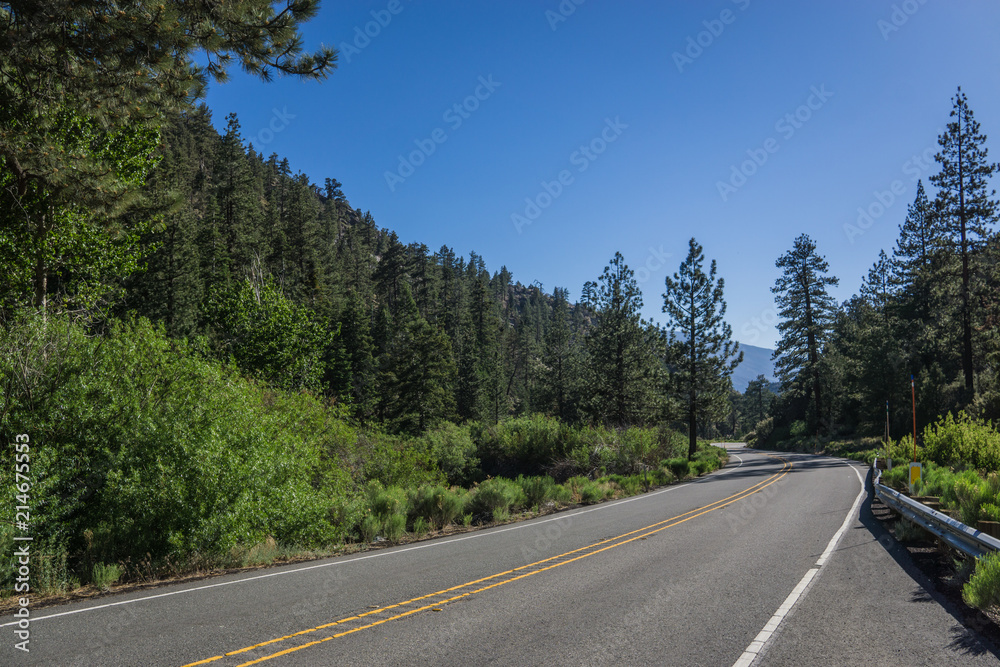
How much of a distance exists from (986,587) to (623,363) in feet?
99.9

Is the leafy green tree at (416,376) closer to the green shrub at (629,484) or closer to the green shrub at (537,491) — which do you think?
the green shrub at (629,484)

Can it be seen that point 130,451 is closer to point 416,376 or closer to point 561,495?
point 561,495

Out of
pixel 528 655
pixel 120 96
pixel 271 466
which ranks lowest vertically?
pixel 528 655

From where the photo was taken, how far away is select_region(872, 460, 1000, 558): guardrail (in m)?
6.39

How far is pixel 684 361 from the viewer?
36.2 meters

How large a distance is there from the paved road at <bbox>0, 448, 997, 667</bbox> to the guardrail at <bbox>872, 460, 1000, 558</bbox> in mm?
786

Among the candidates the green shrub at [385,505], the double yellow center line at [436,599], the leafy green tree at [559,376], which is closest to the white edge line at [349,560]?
the green shrub at [385,505]

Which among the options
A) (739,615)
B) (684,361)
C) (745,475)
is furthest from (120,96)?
(684,361)

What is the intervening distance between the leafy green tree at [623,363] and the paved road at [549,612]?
81.9 ft

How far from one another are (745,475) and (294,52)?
84.7 feet

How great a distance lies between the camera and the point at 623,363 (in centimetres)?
3550

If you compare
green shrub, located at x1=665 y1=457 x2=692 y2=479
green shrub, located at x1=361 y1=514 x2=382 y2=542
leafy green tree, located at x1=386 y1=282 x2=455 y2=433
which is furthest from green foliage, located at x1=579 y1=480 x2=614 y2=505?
leafy green tree, located at x1=386 y1=282 x2=455 y2=433

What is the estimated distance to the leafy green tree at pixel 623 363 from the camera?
115 feet

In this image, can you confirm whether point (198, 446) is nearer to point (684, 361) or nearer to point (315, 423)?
point (315, 423)
